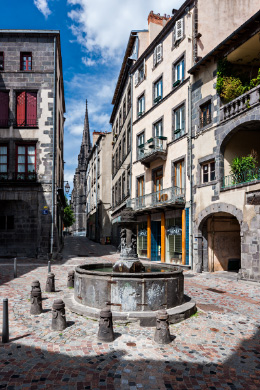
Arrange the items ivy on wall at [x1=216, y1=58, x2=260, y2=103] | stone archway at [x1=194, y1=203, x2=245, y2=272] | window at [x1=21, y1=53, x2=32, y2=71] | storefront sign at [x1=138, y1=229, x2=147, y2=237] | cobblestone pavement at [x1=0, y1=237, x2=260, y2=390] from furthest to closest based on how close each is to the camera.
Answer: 1. storefront sign at [x1=138, y1=229, x2=147, y2=237]
2. window at [x1=21, y1=53, x2=32, y2=71]
3. stone archway at [x1=194, y1=203, x2=245, y2=272]
4. ivy on wall at [x1=216, y1=58, x2=260, y2=103]
5. cobblestone pavement at [x1=0, y1=237, x2=260, y2=390]

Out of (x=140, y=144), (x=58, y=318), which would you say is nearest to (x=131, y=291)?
(x=58, y=318)

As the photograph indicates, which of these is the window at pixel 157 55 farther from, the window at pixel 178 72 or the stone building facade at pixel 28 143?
the stone building facade at pixel 28 143

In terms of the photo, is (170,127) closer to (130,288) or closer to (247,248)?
(247,248)

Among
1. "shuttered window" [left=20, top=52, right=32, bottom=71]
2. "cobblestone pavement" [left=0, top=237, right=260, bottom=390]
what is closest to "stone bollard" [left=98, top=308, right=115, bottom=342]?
"cobblestone pavement" [left=0, top=237, right=260, bottom=390]

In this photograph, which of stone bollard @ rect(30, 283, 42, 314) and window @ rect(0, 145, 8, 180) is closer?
stone bollard @ rect(30, 283, 42, 314)

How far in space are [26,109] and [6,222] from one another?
8.38m

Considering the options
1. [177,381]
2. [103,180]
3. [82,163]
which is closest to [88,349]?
[177,381]

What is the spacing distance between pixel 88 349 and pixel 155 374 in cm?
146

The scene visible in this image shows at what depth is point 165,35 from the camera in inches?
856

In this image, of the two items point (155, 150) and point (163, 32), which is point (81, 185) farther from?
point (163, 32)

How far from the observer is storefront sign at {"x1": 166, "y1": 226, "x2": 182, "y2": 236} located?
1953 centimetres

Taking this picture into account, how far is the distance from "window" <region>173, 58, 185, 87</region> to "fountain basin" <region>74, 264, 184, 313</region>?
15.1 metres

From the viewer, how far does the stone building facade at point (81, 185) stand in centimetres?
8456

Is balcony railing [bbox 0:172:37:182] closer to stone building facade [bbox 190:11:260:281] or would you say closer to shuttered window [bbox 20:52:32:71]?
shuttered window [bbox 20:52:32:71]
